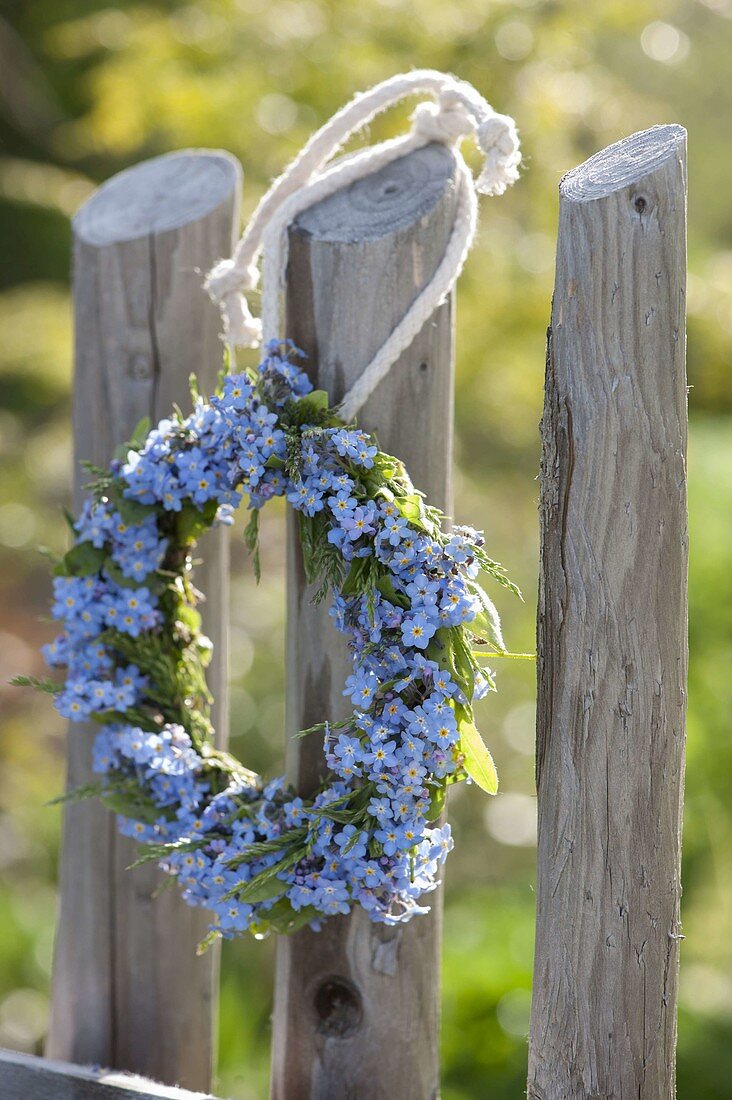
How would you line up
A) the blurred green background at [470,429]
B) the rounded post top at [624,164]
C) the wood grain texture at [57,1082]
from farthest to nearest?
1. the blurred green background at [470,429]
2. the wood grain texture at [57,1082]
3. the rounded post top at [624,164]

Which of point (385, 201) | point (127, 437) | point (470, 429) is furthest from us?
point (470, 429)

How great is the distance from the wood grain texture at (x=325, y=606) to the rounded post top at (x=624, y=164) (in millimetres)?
228

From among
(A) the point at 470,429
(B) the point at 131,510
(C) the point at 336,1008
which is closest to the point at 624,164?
(B) the point at 131,510

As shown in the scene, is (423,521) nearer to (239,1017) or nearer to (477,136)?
(477,136)

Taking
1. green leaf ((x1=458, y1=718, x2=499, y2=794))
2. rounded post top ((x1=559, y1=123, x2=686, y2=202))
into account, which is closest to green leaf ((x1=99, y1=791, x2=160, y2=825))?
green leaf ((x1=458, y1=718, x2=499, y2=794))

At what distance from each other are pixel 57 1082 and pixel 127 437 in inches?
34.8

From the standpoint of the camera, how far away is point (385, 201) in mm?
1310

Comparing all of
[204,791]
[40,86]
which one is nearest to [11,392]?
[40,86]

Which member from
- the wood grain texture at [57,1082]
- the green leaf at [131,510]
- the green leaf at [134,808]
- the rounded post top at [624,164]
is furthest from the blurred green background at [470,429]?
the rounded post top at [624,164]

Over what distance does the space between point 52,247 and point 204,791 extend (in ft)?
21.4

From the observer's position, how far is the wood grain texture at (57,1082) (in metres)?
1.36

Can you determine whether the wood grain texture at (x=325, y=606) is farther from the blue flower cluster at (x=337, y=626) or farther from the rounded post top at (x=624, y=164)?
the rounded post top at (x=624, y=164)

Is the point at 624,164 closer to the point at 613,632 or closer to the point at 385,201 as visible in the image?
the point at 385,201

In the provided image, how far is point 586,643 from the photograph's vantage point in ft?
3.64
